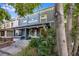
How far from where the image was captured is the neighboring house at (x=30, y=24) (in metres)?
1.71

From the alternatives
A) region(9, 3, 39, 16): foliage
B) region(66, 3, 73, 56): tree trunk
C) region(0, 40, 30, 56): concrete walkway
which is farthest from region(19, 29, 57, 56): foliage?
region(9, 3, 39, 16): foliage

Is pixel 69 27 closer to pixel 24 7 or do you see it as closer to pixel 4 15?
pixel 24 7

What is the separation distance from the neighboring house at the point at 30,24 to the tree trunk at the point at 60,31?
0.07 m

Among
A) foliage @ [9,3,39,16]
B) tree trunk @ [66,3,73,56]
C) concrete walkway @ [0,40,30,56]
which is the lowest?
concrete walkway @ [0,40,30,56]

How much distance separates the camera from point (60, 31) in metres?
1.70

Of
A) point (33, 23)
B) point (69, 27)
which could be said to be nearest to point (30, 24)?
point (33, 23)

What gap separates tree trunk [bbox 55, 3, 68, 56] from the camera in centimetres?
169

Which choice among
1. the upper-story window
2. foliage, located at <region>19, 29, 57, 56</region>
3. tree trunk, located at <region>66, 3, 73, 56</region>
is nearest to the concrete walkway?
foliage, located at <region>19, 29, 57, 56</region>

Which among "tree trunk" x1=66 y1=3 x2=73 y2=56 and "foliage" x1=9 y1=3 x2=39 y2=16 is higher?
"foliage" x1=9 y1=3 x2=39 y2=16

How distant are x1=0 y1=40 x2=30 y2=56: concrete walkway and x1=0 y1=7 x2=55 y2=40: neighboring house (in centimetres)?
6

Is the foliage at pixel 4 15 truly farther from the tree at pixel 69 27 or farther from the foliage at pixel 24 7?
the tree at pixel 69 27

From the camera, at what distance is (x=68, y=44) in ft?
5.69

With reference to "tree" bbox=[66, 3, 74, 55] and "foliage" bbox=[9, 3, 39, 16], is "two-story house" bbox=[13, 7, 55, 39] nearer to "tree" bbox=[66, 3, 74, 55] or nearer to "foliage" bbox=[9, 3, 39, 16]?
"foliage" bbox=[9, 3, 39, 16]

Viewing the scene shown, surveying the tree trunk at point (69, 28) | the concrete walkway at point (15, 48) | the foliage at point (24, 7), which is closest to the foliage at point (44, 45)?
the concrete walkway at point (15, 48)
